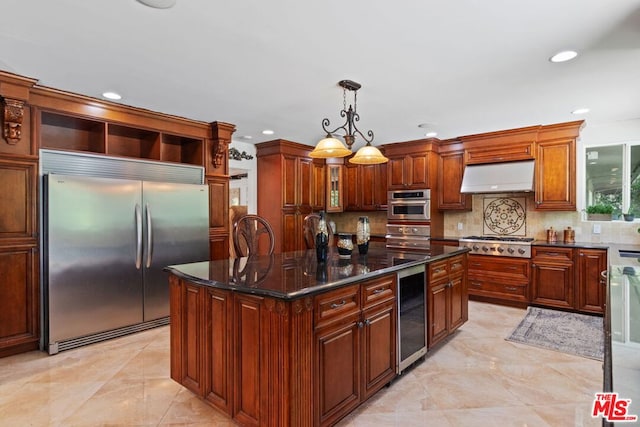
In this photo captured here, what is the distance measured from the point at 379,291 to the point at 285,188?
11.2ft

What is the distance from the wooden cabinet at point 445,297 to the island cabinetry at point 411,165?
2.08 m

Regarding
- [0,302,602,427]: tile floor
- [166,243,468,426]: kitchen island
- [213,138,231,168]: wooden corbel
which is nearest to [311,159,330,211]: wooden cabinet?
[213,138,231,168]: wooden corbel

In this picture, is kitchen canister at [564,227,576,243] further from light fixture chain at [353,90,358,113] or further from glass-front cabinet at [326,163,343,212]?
glass-front cabinet at [326,163,343,212]

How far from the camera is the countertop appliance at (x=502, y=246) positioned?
4.42 metres

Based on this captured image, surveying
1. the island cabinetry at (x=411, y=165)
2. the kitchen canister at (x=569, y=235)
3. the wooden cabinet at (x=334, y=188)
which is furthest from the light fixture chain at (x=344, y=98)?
the kitchen canister at (x=569, y=235)

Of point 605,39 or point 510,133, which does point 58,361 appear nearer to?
point 605,39

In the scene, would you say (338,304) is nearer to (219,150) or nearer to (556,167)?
(219,150)

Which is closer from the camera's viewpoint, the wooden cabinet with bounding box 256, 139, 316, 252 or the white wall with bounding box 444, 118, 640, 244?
the white wall with bounding box 444, 118, 640, 244

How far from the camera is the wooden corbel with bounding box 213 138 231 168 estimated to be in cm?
434

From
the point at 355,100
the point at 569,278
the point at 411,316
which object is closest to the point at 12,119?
the point at 355,100

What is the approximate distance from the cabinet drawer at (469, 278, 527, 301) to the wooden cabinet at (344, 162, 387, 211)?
188 centimetres

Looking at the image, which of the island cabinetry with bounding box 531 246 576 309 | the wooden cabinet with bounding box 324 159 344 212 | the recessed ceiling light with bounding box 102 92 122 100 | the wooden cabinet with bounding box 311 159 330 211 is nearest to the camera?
the recessed ceiling light with bounding box 102 92 122 100

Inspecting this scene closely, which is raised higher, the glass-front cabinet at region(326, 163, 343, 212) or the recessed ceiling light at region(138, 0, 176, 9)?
the recessed ceiling light at region(138, 0, 176, 9)

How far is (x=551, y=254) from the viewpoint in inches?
169
